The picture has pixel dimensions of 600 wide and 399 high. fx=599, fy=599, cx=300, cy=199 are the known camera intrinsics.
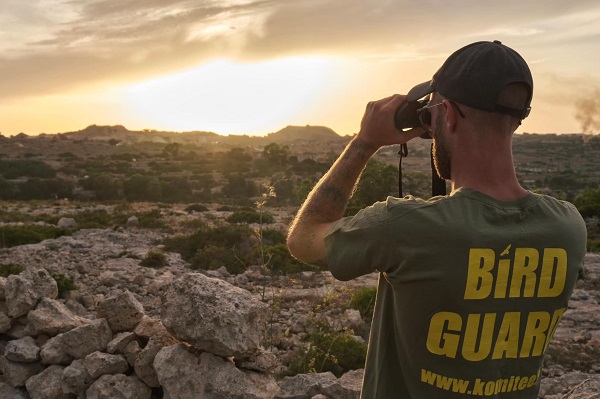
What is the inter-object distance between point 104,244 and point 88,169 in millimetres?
30701

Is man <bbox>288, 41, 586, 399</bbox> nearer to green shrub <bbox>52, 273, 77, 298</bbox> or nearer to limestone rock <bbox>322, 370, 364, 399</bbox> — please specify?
limestone rock <bbox>322, 370, 364, 399</bbox>

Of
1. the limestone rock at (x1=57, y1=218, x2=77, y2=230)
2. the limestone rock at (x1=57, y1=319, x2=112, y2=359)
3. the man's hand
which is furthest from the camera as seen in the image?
the limestone rock at (x1=57, y1=218, x2=77, y2=230)

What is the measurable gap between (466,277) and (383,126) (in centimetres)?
63

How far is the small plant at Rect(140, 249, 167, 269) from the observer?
1271 centimetres

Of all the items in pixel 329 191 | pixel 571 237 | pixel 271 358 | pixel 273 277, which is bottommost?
pixel 273 277

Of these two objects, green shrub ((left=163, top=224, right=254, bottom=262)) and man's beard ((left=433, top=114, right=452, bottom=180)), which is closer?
man's beard ((left=433, top=114, right=452, bottom=180))

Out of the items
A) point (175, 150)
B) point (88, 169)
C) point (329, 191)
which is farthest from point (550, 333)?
point (175, 150)

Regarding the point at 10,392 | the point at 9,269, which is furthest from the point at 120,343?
the point at 9,269

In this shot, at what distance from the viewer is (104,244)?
572 inches

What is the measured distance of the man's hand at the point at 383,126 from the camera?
6.73 ft

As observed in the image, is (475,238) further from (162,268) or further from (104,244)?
(104,244)

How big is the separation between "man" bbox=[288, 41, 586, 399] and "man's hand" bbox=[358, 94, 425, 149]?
150 millimetres

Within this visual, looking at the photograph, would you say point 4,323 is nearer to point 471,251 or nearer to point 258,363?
point 258,363

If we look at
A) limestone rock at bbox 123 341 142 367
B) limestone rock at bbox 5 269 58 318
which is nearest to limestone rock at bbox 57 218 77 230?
limestone rock at bbox 5 269 58 318
